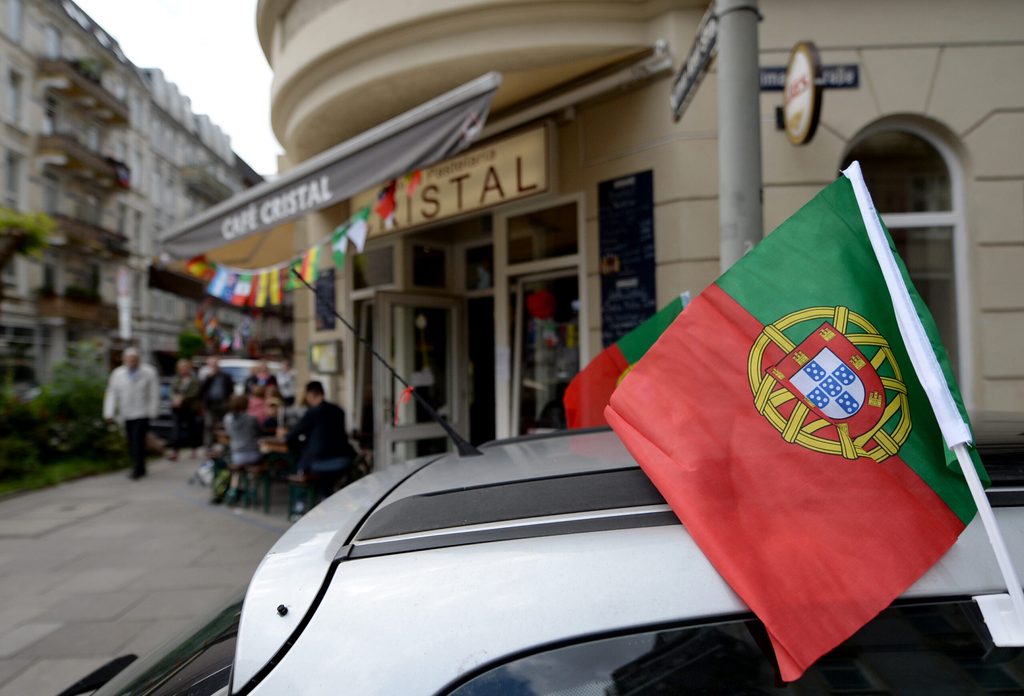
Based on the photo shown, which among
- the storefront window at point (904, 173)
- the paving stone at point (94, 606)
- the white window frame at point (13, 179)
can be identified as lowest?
the paving stone at point (94, 606)

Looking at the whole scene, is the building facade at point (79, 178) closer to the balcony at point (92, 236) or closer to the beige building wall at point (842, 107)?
the balcony at point (92, 236)

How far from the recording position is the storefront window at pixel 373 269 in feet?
26.6

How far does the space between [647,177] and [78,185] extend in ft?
126

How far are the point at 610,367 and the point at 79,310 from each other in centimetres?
3658

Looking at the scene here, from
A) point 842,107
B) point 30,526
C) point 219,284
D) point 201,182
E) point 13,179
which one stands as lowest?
point 30,526

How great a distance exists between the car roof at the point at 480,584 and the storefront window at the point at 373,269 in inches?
280

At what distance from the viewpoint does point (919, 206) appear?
5312mm

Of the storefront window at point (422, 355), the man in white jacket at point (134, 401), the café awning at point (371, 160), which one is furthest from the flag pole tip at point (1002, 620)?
the man in white jacket at point (134, 401)

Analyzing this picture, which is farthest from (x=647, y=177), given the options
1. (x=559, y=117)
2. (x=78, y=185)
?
(x=78, y=185)

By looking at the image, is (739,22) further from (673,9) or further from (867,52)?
(867,52)

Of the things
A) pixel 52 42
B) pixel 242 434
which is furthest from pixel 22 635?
pixel 52 42

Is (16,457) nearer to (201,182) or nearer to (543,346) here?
(543,346)

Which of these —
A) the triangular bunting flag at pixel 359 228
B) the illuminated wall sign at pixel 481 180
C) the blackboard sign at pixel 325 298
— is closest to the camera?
the triangular bunting flag at pixel 359 228

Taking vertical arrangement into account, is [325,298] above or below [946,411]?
above
